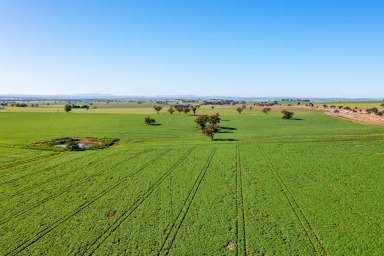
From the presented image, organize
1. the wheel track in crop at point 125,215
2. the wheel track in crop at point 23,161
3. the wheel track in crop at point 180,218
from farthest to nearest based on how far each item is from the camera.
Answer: the wheel track in crop at point 23,161 → the wheel track in crop at point 125,215 → the wheel track in crop at point 180,218

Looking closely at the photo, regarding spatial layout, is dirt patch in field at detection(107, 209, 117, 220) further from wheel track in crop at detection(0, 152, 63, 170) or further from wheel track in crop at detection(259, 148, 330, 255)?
wheel track in crop at detection(0, 152, 63, 170)

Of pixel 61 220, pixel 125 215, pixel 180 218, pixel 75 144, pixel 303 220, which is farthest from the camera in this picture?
pixel 75 144

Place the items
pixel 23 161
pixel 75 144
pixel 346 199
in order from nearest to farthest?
pixel 346 199 < pixel 23 161 < pixel 75 144

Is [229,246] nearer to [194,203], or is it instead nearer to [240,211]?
[240,211]

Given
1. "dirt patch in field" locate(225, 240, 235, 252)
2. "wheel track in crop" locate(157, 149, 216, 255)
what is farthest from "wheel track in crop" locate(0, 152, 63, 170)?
"dirt patch in field" locate(225, 240, 235, 252)

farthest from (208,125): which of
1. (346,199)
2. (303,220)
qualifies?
(303,220)

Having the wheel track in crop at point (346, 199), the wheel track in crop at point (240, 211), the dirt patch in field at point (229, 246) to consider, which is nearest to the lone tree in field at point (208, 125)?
the wheel track in crop at point (240, 211)

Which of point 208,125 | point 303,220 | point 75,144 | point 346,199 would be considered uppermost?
point 208,125

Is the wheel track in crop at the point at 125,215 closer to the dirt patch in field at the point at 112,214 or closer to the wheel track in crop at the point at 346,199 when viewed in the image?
the dirt patch in field at the point at 112,214
